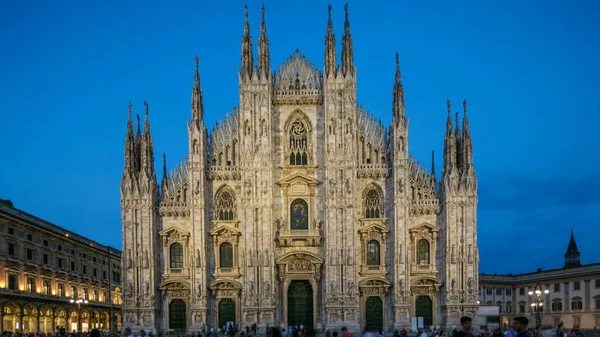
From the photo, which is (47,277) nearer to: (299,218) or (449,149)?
(299,218)

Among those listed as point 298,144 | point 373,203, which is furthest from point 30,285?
point 373,203

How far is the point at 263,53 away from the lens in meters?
50.7

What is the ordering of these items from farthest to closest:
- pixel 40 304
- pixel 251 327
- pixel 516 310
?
pixel 516 310 < pixel 40 304 < pixel 251 327

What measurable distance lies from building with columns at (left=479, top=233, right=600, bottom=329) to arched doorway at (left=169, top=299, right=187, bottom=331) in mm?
33402

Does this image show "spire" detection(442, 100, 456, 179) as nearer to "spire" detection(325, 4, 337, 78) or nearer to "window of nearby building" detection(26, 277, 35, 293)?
"spire" detection(325, 4, 337, 78)

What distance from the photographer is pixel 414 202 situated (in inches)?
1961

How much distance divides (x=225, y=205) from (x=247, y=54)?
487 inches

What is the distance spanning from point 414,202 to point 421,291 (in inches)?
277

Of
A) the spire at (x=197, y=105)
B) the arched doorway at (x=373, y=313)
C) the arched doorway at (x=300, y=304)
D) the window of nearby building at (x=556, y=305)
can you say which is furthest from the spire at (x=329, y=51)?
the window of nearby building at (x=556, y=305)

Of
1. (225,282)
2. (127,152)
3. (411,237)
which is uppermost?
(127,152)

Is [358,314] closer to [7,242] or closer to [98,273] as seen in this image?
[7,242]

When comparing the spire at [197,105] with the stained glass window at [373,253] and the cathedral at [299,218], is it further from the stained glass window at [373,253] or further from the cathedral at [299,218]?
Result: the stained glass window at [373,253]

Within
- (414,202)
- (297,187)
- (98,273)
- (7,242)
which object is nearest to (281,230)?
(297,187)

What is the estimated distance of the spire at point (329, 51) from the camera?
50.3 m
